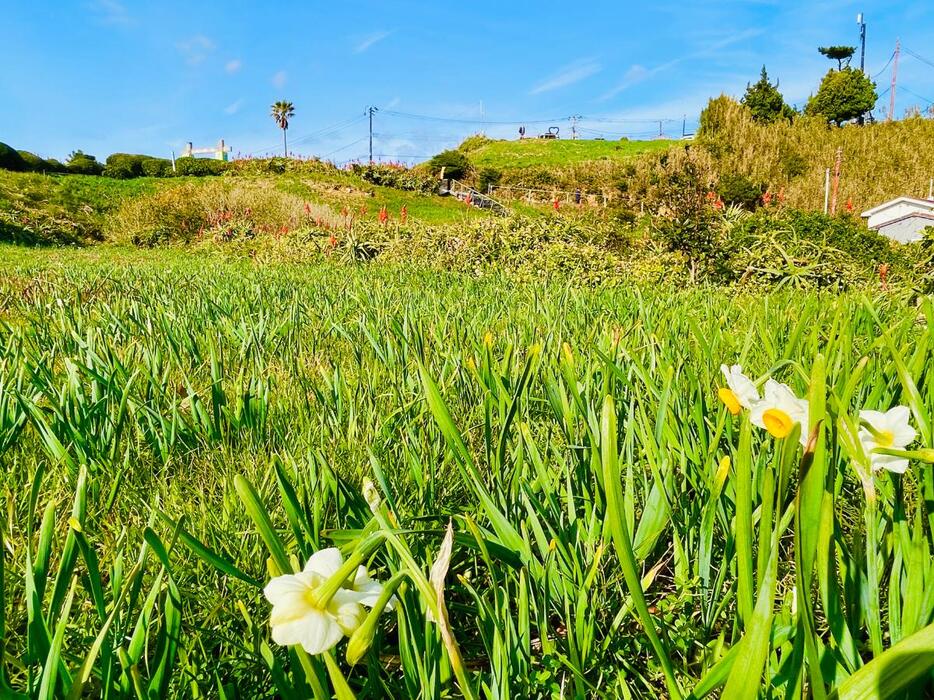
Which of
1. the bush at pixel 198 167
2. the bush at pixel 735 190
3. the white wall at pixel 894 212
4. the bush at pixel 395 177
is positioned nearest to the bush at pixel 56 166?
the bush at pixel 198 167

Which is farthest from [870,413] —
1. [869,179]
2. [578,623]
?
[869,179]

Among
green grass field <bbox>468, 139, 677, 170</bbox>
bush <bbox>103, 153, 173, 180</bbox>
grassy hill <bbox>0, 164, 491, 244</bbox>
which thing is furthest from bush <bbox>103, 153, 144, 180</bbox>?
green grass field <bbox>468, 139, 677, 170</bbox>

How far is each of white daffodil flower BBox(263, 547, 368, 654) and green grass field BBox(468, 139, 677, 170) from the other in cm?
3635

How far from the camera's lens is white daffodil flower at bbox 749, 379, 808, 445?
0.57 meters

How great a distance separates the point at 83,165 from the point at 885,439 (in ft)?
107

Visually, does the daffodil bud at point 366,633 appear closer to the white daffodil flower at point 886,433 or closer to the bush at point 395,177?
the white daffodil flower at point 886,433

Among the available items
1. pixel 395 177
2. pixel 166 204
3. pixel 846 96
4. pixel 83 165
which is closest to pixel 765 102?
pixel 846 96

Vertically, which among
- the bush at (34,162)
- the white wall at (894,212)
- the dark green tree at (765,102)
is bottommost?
the white wall at (894,212)

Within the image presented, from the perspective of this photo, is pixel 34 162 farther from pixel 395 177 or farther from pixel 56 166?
pixel 395 177

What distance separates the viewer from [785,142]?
22.5 metres

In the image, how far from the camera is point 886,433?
0.62 meters

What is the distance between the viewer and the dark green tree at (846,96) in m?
28.0

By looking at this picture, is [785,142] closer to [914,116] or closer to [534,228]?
[914,116]

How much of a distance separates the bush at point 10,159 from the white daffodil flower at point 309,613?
99.0 ft
